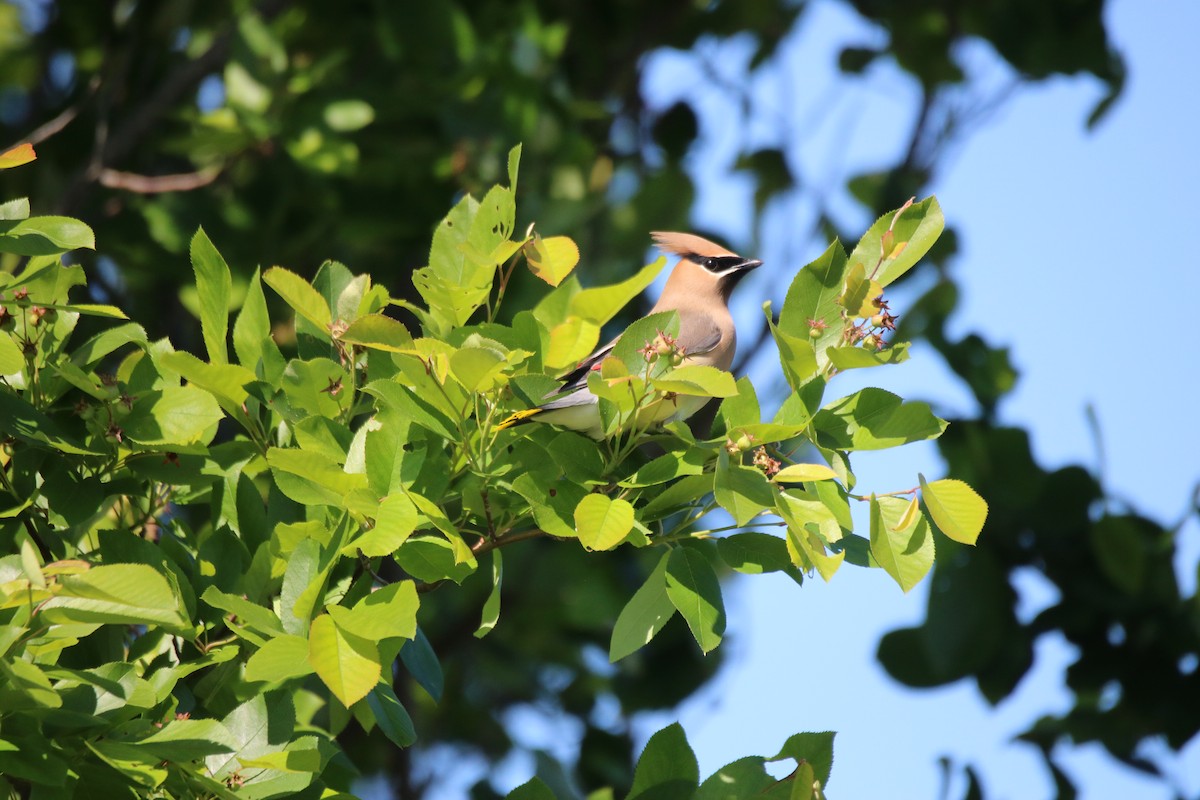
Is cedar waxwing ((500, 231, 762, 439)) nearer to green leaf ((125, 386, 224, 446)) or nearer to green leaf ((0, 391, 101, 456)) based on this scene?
green leaf ((125, 386, 224, 446))

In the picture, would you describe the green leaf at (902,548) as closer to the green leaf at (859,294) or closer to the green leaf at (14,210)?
the green leaf at (859,294)

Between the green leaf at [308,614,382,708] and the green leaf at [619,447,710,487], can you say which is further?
the green leaf at [619,447,710,487]

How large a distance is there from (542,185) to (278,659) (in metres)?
3.65

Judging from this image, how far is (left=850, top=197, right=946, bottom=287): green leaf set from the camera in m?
2.04

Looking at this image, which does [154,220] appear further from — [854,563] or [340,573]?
[854,563]

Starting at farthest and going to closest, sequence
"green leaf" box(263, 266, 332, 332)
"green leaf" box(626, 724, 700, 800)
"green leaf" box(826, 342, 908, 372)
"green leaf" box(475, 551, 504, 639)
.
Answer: "green leaf" box(626, 724, 700, 800), "green leaf" box(263, 266, 332, 332), "green leaf" box(475, 551, 504, 639), "green leaf" box(826, 342, 908, 372)

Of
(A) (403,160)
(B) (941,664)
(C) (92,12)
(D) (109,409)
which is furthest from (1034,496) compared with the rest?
(C) (92,12)

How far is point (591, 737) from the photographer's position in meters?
5.60

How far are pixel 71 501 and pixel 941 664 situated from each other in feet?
9.14

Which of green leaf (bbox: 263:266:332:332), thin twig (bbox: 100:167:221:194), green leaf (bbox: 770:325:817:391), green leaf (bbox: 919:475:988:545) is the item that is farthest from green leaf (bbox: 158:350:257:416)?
thin twig (bbox: 100:167:221:194)

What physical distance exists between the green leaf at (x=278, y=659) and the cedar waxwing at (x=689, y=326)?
0.47 m

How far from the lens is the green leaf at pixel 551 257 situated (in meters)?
2.12

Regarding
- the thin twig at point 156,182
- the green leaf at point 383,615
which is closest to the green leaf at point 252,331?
the green leaf at point 383,615

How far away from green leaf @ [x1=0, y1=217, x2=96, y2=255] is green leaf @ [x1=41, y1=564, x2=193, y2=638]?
611 mm
